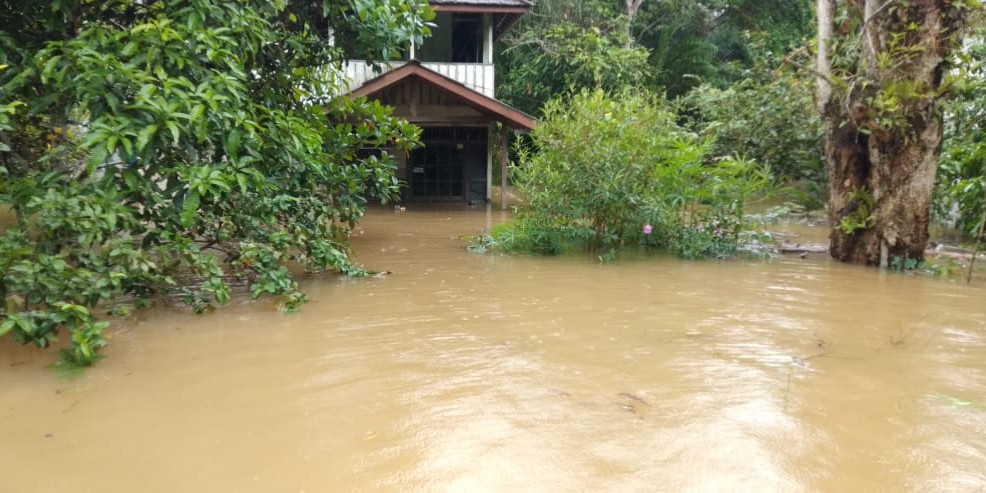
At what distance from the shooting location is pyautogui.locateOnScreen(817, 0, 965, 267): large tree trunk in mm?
7441

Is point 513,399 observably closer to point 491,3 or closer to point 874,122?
point 874,122

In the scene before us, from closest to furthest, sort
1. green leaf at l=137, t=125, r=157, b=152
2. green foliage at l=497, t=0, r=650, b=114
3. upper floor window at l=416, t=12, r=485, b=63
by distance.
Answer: green leaf at l=137, t=125, r=157, b=152, upper floor window at l=416, t=12, r=485, b=63, green foliage at l=497, t=0, r=650, b=114

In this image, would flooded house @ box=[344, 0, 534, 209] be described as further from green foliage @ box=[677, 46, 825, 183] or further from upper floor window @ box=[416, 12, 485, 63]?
green foliage @ box=[677, 46, 825, 183]

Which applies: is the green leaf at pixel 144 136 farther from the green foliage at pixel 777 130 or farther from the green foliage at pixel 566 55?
the green foliage at pixel 566 55

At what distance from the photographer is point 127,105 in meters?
3.98

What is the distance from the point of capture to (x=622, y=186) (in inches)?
310

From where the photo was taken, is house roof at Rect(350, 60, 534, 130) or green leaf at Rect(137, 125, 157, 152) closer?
green leaf at Rect(137, 125, 157, 152)

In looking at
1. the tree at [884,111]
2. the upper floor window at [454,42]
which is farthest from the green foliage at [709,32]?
the tree at [884,111]

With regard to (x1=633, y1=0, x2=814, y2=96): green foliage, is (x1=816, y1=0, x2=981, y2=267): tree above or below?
below

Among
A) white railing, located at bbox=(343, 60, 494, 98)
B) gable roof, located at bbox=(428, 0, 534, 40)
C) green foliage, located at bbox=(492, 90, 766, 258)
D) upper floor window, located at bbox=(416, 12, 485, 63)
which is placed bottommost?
green foliage, located at bbox=(492, 90, 766, 258)

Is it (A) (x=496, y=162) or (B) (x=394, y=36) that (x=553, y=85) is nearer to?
(A) (x=496, y=162)

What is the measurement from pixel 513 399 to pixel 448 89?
1124 cm

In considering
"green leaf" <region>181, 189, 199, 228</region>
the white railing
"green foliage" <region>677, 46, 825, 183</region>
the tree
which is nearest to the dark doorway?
the white railing

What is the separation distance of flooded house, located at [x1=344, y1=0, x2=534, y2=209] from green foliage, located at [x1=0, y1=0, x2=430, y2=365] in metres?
7.79
